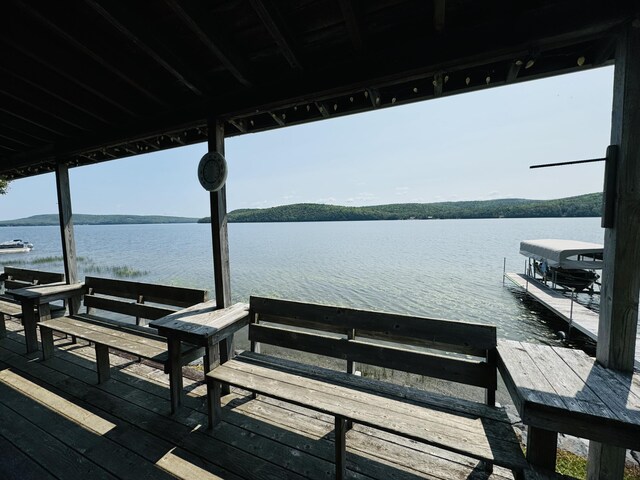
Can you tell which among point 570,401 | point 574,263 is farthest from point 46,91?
point 574,263

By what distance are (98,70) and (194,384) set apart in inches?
131

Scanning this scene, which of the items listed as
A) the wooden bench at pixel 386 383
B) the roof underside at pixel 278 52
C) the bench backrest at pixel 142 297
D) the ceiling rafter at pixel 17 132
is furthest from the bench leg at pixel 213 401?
the ceiling rafter at pixel 17 132

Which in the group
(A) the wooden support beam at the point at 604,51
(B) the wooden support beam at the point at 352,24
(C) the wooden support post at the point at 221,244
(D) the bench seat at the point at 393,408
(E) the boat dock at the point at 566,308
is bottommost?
(E) the boat dock at the point at 566,308

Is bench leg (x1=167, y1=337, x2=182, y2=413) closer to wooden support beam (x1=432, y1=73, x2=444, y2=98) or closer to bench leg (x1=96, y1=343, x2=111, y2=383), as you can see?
bench leg (x1=96, y1=343, x2=111, y2=383)

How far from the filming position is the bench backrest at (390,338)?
206 centimetres

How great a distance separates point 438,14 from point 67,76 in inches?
125

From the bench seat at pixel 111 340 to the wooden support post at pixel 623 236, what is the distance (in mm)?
3228

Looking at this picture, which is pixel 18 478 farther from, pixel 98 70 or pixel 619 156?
pixel 619 156

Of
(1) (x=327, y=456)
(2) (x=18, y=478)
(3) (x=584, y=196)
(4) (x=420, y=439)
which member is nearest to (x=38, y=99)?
(2) (x=18, y=478)

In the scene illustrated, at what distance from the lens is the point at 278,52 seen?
2.35 m

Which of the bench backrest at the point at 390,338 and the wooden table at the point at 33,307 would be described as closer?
the bench backrest at the point at 390,338

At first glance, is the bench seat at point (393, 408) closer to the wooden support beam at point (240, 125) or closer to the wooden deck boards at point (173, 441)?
the wooden deck boards at point (173, 441)

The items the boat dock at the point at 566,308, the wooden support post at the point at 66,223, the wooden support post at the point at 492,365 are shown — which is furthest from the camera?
the boat dock at the point at 566,308

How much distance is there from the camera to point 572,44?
1.83 meters
